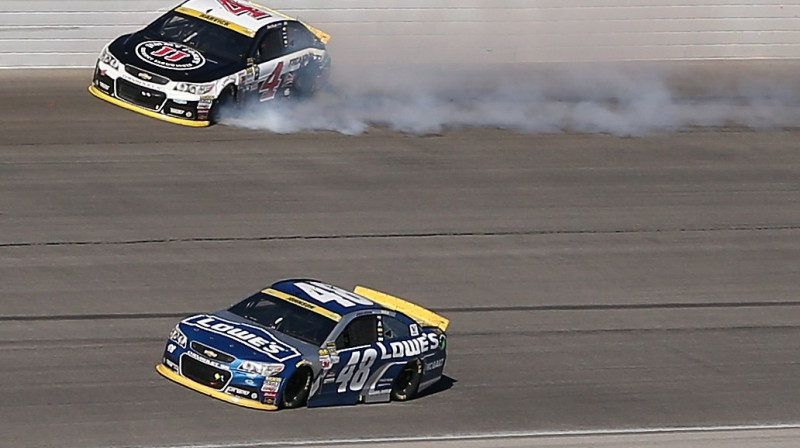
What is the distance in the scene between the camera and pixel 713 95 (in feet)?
83.4

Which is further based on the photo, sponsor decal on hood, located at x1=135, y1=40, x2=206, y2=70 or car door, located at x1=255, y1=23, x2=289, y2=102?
car door, located at x1=255, y1=23, x2=289, y2=102

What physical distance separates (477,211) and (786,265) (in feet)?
12.6

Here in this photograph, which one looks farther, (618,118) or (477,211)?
(618,118)

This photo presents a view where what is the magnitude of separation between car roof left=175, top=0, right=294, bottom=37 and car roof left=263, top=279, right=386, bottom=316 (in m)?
9.00

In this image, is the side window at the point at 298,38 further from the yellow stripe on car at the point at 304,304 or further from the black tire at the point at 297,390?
the black tire at the point at 297,390

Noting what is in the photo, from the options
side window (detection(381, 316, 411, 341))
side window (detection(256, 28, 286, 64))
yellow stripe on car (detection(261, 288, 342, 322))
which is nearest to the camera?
yellow stripe on car (detection(261, 288, 342, 322))

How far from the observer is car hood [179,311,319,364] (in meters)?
12.3

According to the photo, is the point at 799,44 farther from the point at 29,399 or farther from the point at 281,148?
the point at 29,399

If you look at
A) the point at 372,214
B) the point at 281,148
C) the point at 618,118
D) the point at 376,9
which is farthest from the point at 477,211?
the point at 376,9

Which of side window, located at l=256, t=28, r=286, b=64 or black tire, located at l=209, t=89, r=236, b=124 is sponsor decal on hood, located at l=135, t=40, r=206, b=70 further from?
side window, located at l=256, t=28, r=286, b=64

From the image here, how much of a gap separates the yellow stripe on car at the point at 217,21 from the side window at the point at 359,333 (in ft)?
31.3

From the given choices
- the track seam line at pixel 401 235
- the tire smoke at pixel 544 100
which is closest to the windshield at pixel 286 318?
the track seam line at pixel 401 235

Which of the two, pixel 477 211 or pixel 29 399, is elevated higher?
pixel 477 211

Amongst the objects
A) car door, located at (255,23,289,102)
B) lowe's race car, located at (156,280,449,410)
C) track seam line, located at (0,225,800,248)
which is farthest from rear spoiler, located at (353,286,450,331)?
car door, located at (255,23,289,102)
